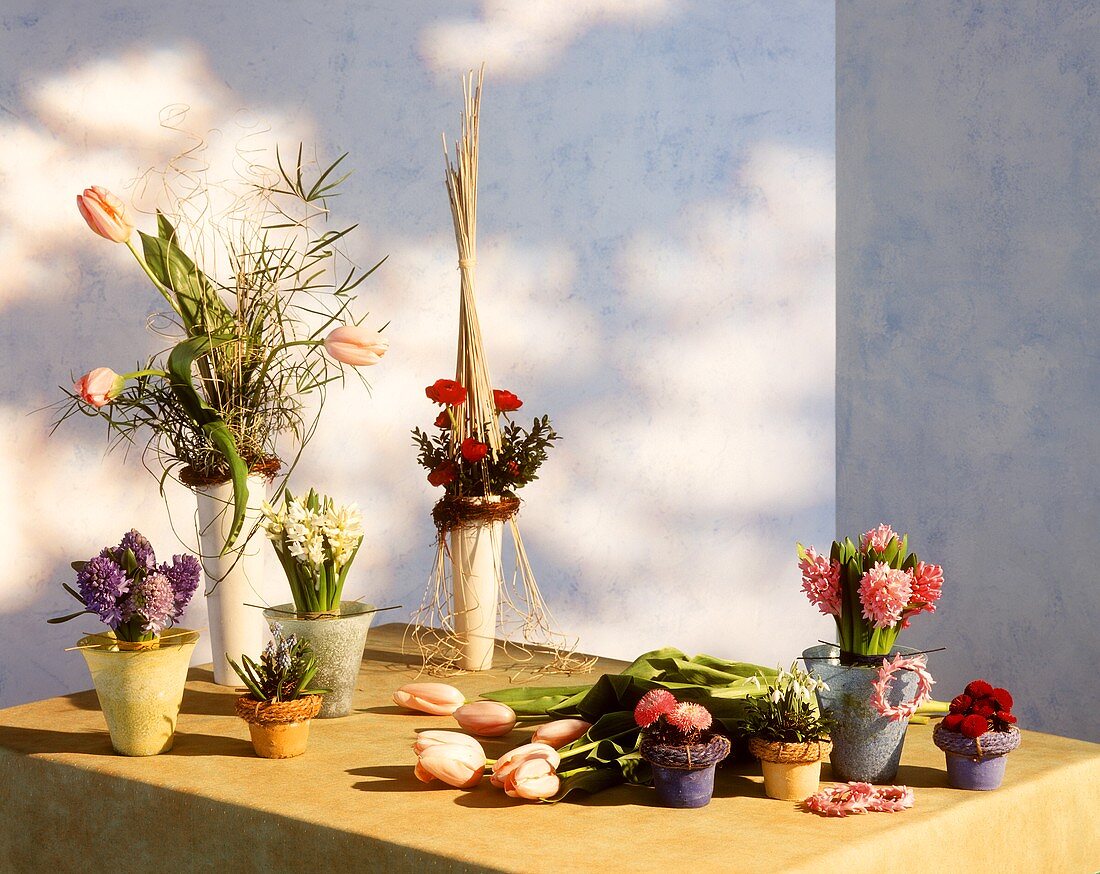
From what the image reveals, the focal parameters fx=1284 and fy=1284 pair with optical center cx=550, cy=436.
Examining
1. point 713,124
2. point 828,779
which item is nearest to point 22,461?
point 828,779

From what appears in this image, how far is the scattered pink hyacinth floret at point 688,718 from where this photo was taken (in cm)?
114

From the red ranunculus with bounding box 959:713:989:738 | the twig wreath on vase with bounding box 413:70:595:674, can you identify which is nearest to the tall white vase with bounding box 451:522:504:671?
the twig wreath on vase with bounding box 413:70:595:674

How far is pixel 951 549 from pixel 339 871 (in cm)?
233

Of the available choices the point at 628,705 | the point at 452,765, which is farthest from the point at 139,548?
the point at 628,705

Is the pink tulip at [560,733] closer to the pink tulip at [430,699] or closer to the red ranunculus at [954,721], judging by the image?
the pink tulip at [430,699]

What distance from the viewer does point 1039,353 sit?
292 centimetres

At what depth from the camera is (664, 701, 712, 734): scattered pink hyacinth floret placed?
1.14m

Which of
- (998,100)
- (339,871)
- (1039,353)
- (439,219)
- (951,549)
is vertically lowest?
(339,871)

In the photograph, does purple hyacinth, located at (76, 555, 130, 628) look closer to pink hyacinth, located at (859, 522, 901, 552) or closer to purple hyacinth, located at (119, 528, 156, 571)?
purple hyacinth, located at (119, 528, 156, 571)

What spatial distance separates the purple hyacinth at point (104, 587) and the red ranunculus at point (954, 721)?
83cm

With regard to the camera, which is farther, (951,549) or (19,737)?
(951,549)

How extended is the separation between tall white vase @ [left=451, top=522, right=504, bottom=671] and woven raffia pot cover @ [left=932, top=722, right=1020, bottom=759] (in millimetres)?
732

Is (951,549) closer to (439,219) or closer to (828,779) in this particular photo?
(439,219)

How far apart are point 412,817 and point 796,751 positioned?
1.14ft
